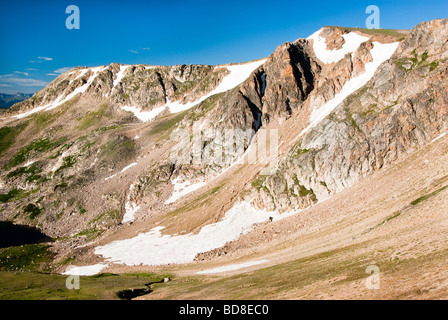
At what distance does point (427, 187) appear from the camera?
140 ft

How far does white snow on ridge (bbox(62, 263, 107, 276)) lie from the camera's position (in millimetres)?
65312

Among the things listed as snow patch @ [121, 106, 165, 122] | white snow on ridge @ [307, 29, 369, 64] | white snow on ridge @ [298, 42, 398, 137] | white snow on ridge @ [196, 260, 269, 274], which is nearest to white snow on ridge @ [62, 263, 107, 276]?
white snow on ridge @ [196, 260, 269, 274]

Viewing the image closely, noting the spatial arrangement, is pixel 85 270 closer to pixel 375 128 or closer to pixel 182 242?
pixel 182 242

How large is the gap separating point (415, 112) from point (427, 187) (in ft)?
102

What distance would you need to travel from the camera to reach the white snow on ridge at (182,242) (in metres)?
68.4

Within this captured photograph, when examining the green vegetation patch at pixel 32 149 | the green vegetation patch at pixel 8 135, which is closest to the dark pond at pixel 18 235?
the green vegetation patch at pixel 32 149

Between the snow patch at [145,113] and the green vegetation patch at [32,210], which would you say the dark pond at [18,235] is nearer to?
the green vegetation patch at [32,210]

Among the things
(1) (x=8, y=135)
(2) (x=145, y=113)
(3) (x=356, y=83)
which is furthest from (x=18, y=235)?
(3) (x=356, y=83)

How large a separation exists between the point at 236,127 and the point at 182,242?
52277mm

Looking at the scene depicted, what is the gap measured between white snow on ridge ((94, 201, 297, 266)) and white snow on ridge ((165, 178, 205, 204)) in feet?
61.4

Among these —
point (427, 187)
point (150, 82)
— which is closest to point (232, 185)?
point (427, 187)

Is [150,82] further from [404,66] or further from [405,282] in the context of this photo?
[405,282]

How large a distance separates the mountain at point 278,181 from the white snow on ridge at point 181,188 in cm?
56

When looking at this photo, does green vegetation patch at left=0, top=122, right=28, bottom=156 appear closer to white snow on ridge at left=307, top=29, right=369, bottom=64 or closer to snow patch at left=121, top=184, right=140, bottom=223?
snow patch at left=121, top=184, right=140, bottom=223
